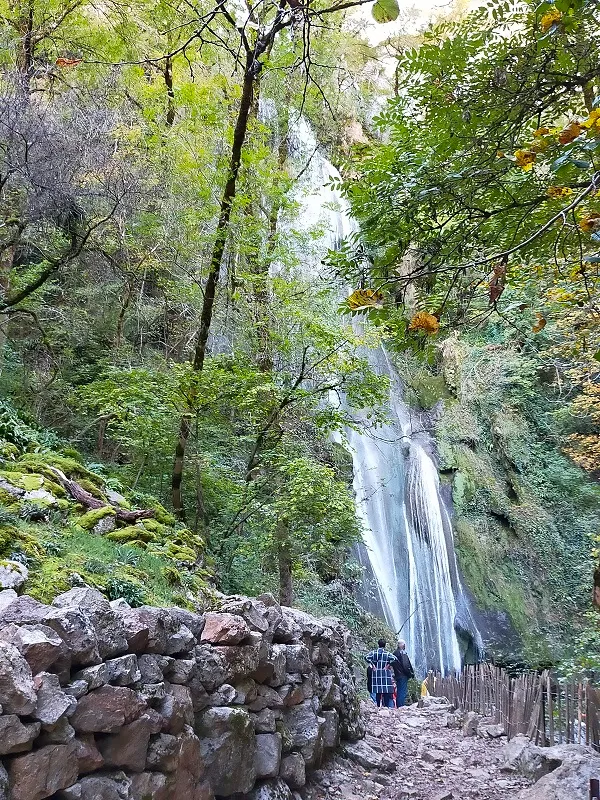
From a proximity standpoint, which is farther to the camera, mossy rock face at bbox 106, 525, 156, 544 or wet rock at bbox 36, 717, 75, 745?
mossy rock face at bbox 106, 525, 156, 544

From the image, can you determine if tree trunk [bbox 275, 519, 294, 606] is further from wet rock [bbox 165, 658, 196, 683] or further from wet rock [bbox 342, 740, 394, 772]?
wet rock [bbox 165, 658, 196, 683]

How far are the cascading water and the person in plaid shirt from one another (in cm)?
367

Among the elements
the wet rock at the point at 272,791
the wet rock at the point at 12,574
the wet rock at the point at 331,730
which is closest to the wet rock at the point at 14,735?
the wet rock at the point at 12,574

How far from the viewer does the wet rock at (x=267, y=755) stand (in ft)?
12.3

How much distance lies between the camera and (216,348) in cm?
1073

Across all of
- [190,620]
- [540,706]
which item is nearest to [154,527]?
[190,620]

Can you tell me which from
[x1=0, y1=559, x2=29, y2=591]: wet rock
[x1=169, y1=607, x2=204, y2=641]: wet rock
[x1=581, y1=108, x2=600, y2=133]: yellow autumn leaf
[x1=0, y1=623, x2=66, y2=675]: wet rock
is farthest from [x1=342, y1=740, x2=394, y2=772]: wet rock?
[x1=581, y1=108, x2=600, y2=133]: yellow autumn leaf

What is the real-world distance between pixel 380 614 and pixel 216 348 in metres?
8.30

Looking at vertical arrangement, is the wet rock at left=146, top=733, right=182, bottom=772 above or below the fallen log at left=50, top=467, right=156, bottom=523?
below

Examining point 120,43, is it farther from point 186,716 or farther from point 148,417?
point 186,716

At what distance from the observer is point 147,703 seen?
108 inches

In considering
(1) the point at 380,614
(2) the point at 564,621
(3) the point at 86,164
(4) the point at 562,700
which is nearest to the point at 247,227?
(3) the point at 86,164

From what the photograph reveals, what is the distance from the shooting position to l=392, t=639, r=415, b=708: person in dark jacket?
10086 mm

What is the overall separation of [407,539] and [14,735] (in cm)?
1520
